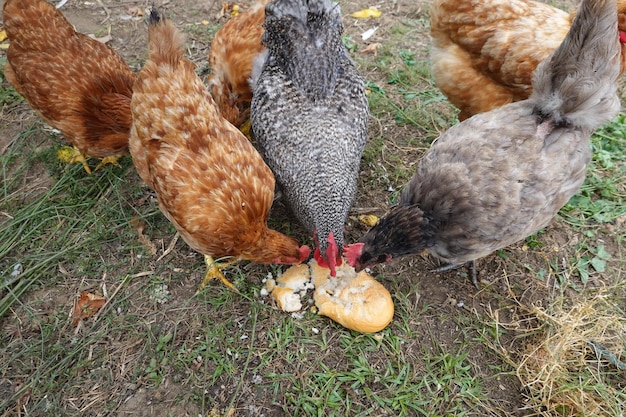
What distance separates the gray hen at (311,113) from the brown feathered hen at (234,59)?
0.27 m

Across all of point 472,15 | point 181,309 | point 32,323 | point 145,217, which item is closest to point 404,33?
point 472,15

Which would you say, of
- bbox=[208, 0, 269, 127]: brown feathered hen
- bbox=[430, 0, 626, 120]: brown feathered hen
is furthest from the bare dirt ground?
bbox=[208, 0, 269, 127]: brown feathered hen

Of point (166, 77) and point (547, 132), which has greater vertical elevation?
point (166, 77)

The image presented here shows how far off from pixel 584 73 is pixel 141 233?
239 cm

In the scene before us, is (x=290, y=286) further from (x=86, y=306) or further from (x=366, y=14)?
(x=366, y=14)

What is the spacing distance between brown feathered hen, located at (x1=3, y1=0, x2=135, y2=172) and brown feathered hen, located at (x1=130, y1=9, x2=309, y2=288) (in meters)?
0.38

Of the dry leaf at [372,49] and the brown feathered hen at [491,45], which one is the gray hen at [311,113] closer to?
the brown feathered hen at [491,45]

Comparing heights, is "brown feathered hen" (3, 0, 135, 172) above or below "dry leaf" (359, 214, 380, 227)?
above

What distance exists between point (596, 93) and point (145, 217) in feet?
7.89

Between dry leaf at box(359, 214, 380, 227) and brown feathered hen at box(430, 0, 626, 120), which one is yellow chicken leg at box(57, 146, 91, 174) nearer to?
dry leaf at box(359, 214, 380, 227)

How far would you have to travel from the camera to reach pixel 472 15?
87.5 inches

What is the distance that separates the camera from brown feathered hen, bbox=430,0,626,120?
2.12m

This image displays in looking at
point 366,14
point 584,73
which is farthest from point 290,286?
point 366,14

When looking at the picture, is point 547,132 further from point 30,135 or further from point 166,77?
point 30,135
